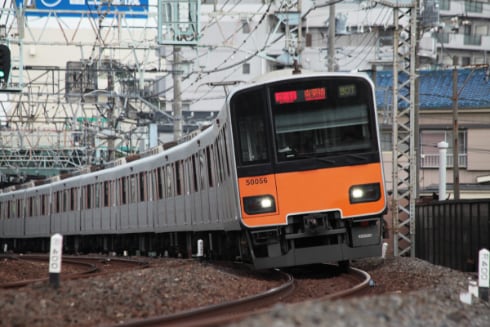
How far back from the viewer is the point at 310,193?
13.2 metres

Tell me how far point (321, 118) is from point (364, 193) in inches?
41.0

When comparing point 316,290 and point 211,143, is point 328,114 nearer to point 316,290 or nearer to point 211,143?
point 316,290

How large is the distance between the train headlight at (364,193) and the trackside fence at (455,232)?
20.6ft

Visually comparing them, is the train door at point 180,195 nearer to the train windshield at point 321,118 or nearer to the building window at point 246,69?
the train windshield at point 321,118

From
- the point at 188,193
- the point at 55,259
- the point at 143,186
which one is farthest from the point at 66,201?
the point at 55,259

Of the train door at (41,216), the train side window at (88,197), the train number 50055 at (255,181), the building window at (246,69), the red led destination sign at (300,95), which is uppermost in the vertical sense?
the building window at (246,69)

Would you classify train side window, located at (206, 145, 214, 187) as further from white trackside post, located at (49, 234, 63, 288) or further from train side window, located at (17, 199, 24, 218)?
train side window, located at (17, 199, 24, 218)

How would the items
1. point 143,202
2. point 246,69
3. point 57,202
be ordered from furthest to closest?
point 246,69, point 57,202, point 143,202

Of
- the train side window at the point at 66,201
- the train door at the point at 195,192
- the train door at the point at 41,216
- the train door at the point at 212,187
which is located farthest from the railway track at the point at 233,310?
the train door at the point at 41,216

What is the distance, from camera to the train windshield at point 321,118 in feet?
43.2

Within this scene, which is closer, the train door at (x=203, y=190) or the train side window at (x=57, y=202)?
the train door at (x=203, y=190)

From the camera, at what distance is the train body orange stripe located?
13.2 metres

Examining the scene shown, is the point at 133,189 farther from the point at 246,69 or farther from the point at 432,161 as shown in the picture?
the point at 246,69

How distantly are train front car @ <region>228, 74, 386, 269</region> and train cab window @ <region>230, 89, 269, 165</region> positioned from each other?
14 millimetres
